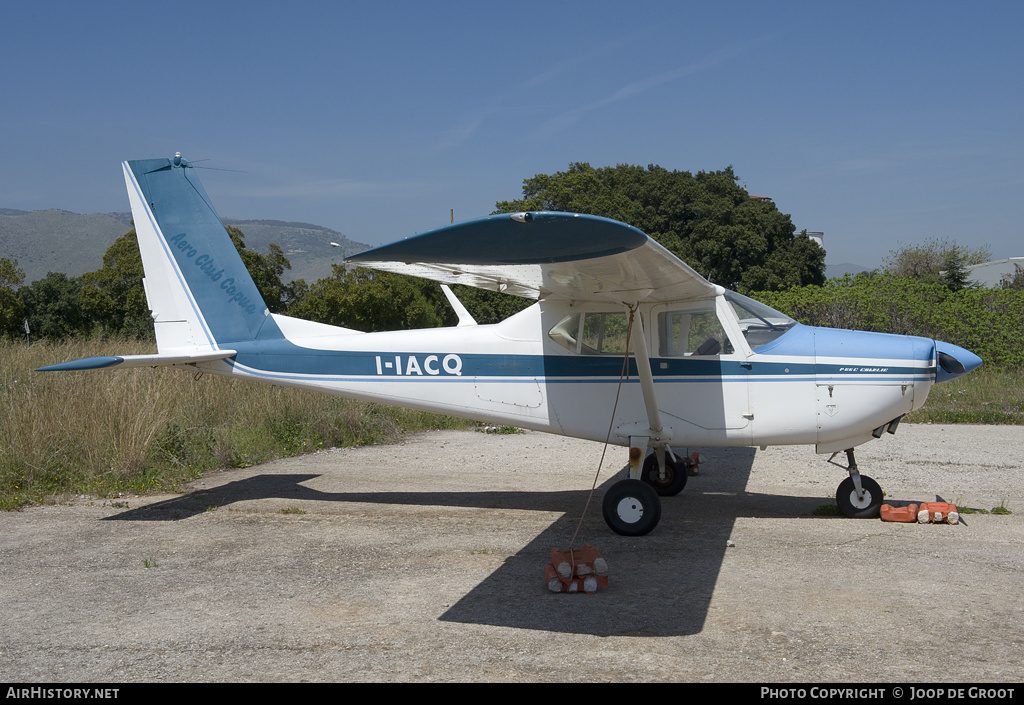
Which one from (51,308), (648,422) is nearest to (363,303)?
(51,308)

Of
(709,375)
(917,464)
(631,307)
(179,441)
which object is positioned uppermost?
(631,307)

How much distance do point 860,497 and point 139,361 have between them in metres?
6.88

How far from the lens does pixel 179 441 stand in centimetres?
940

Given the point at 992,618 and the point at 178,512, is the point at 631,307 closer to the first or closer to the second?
the point at 992,618

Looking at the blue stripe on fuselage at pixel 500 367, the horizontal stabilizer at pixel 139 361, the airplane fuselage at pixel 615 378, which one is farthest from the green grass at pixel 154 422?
the blue stripe on fuselage at pixel 500 367

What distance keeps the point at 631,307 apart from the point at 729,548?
210 centimetres

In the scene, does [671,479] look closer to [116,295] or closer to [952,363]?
[952,363]

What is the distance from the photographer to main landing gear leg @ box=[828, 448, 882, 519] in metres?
6.55

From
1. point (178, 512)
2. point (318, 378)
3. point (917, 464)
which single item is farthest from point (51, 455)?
point (917, 464)

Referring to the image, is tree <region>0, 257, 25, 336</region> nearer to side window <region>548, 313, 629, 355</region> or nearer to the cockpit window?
side window <region>548, 313, 629, 355</region>

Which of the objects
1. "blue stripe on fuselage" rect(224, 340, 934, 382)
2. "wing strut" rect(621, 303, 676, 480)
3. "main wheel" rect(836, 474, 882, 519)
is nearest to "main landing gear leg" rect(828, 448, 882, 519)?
"main wheel" rect(836, 474, 882, 519)

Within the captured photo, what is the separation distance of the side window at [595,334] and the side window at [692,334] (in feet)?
1.26

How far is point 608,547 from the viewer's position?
5.86 meters

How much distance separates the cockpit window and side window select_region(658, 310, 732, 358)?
23 centimetres
